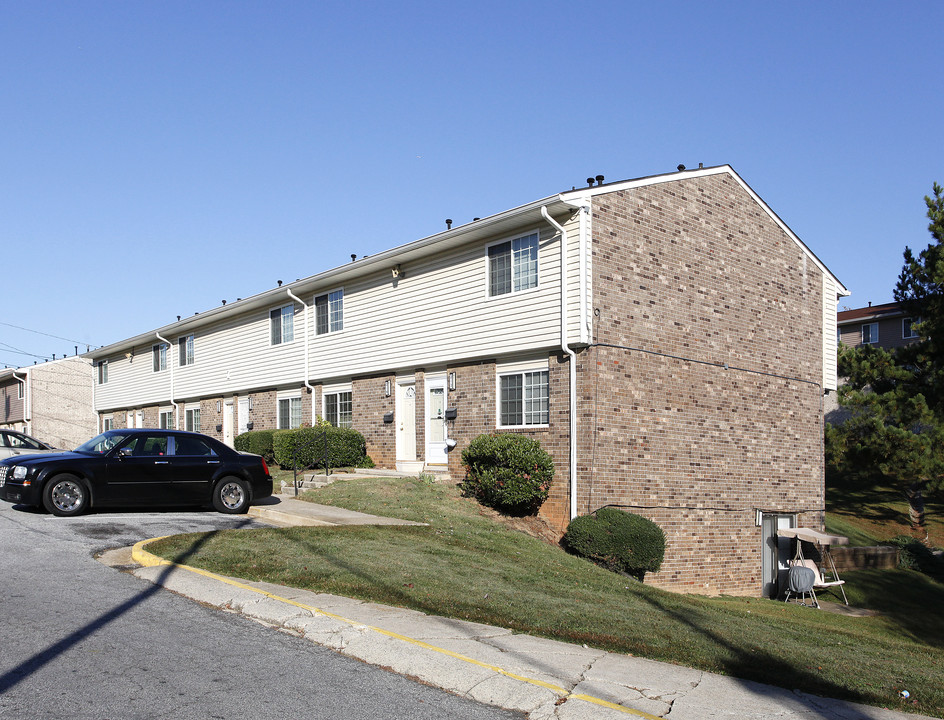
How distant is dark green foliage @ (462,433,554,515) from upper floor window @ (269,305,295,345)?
Answer: 10631mm

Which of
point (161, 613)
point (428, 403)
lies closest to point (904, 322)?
point (428, 403)

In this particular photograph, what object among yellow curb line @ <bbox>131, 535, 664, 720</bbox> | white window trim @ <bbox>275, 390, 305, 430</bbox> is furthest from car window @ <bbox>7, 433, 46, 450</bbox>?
yellow curb line @ <bbox>131, 535, 664, 720</bbox>

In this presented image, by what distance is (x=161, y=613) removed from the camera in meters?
7.91

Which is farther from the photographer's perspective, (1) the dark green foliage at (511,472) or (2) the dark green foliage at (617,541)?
(1) the dark green foliage at (511,472)

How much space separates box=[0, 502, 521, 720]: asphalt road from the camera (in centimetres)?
555

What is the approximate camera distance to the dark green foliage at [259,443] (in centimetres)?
2561

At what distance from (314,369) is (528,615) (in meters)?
17.1

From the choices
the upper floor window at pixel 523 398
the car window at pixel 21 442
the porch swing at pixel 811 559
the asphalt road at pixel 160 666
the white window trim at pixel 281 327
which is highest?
the white window trim at pixel 281 327

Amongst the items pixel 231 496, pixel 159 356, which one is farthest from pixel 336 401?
pixel 159 356

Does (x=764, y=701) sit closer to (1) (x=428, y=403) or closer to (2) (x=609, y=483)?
(2) (x=609, y=483)

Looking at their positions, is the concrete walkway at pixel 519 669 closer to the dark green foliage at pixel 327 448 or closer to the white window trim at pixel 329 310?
the dark green foliage at pixel 327 448

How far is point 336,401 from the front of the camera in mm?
24391

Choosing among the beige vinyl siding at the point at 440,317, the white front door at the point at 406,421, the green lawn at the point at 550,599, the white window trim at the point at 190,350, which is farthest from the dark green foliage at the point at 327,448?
the white window trim at the point at 190,350

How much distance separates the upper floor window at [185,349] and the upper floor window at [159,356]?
4.63ft
